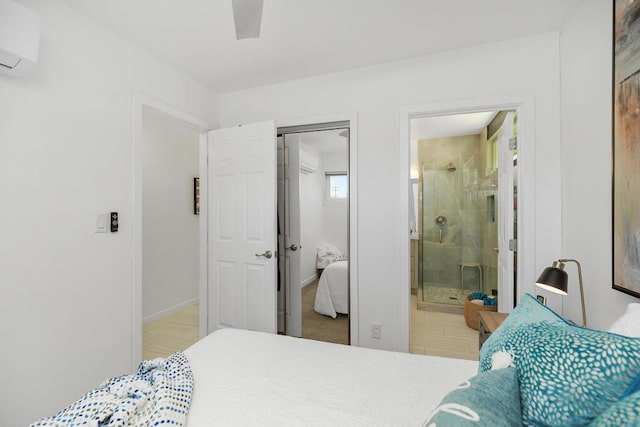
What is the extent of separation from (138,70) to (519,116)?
2.85m

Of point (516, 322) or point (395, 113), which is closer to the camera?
point (516, 322)

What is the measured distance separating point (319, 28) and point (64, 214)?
1.99 m

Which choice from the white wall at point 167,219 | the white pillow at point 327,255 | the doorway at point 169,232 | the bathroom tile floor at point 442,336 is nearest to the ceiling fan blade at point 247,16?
the white pillow at point 327,255

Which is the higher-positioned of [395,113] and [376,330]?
[395,113]

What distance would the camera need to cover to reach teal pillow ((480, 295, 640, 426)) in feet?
1.91

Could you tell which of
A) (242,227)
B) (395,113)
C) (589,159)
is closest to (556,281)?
(589,159)

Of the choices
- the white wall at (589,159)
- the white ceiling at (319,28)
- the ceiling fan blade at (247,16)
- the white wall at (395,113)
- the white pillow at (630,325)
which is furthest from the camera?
the white wall at (395,113)

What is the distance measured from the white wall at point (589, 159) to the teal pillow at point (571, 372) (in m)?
0.97

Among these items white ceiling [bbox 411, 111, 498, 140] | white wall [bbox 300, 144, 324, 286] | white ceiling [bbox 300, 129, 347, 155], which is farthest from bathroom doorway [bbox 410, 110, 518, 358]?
white wall [bbox 300, 144, 324, 286]

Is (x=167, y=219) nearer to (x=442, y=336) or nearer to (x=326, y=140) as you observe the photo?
(x=326, y=140)

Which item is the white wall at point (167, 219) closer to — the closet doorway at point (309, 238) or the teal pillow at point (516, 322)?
the closet doorway at point (309, 238)

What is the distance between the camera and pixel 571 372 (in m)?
0.64

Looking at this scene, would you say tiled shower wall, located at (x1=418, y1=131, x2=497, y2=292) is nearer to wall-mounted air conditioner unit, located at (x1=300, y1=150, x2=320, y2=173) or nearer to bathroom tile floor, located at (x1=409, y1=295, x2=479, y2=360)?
bathroom tile floor, located at (x1=409, y1=295, x2=479, y2=360)

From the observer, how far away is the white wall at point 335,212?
110 inches
